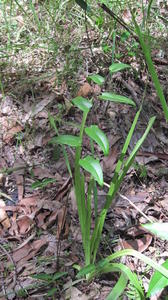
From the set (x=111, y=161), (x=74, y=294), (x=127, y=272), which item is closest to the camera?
(x=127, y=272)

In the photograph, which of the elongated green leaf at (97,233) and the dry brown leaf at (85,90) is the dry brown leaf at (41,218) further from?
the dry brown leaf at (85,90)

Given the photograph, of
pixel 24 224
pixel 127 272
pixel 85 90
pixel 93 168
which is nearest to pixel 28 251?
pixel 24 224

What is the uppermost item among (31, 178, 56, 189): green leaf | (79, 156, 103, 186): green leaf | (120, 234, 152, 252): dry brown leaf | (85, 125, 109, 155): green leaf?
(85, 125, 109, 155): green leaf

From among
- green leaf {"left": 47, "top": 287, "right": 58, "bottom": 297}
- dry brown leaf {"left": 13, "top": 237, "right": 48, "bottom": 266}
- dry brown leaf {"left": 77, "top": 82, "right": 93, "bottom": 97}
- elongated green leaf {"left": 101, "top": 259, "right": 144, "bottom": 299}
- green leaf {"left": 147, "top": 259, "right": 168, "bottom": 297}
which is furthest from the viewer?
dry brown leaf {"left": 77, "top": 82, "right": 93, "bottom": 97}

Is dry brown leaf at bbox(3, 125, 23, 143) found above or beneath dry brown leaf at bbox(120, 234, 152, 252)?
above

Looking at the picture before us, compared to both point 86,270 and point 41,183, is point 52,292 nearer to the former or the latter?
point 86,270

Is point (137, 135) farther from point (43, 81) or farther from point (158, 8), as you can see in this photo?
point (158, 8)

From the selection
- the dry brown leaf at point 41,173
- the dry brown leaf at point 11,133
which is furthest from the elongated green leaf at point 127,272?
the dry brown leaf at point 11,133

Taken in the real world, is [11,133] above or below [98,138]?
below

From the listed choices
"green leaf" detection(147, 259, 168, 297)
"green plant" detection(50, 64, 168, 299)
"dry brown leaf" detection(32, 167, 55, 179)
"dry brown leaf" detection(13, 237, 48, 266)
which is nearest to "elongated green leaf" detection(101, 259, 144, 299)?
"green plant" detection(50, 64, 168, 299)

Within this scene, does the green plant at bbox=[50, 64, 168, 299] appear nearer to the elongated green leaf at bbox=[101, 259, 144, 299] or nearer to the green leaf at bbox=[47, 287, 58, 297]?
the elongated green leaf at bbox=[101, 259, 144, 299]
